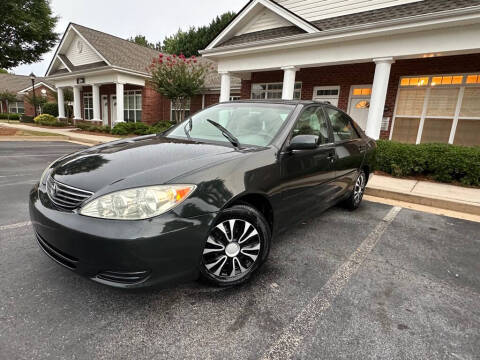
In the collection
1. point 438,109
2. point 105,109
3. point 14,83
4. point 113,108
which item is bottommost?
point 105,109

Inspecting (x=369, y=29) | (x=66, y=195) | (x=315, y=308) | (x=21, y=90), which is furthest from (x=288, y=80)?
(x=21, y=90)

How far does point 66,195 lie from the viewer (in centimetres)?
198

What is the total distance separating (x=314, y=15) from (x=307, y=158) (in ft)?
31.9

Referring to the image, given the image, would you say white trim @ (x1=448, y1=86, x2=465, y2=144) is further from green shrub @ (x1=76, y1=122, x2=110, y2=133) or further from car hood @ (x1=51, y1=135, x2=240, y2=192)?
green shrub @ (x1=76, y1=122, x2=110, y2=133)

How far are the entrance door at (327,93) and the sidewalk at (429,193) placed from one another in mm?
5768

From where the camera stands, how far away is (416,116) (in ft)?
31.9

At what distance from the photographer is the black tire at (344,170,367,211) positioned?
434 cm

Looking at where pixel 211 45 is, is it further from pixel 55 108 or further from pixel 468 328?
pixel 55 108

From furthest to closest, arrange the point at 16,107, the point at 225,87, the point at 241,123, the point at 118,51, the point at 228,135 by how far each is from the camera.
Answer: the point at 16,107 → the point at 118,51 → the point at 225,87 → the point at 241,123 → the point at 228,135

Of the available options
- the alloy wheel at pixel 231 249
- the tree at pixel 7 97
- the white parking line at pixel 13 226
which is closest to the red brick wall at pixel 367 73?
the alloy wheel at pixel 231 249

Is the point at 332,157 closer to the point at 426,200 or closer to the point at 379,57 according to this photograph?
the point at 426,200

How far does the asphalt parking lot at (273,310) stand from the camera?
1723 mm

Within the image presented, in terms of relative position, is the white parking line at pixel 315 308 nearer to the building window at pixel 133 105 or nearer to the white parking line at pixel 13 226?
the white parking line at pixel 13 226

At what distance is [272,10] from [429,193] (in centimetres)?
870
